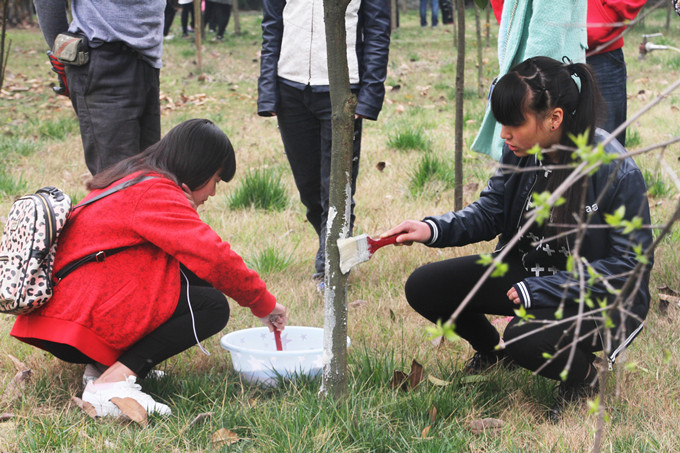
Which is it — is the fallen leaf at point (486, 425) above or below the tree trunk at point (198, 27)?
below

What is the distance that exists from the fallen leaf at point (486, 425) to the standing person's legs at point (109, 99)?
1931 millimetres

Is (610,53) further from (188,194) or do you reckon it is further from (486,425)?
(188,194)

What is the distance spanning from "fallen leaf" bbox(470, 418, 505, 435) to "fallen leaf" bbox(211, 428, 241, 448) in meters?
0.68

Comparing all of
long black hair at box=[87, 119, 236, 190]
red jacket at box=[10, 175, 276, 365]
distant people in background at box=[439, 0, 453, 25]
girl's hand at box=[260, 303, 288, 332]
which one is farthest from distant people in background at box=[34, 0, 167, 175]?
distant people in background at box=[439, 0, 453, 25]

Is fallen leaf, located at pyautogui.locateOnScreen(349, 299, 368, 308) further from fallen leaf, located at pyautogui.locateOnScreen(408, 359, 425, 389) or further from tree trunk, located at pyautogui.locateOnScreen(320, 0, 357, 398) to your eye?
tree trunk, located at pyautogui.locateOnScreen(320, 0, 357, 398)

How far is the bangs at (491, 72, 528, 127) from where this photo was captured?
6.98 feet

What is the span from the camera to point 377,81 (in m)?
3.15

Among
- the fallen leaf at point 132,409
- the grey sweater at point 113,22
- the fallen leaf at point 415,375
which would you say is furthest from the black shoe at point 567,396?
the grey sweater at point 113,22

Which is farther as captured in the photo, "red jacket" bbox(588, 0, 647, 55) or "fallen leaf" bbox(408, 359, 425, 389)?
"red jacket" bbox(588, 0, 647, 55)

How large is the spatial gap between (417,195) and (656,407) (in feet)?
8.05

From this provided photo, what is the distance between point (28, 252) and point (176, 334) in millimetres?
529

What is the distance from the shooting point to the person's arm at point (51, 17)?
314 centimetres

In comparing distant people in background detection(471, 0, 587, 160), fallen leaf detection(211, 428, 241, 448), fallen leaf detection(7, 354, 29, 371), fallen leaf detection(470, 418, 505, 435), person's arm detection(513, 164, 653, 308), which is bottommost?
fallen leaf detection(7, 354, 29, 371)

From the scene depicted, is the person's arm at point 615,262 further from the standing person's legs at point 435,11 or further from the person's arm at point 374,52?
the standing person's legs at point 435,11
